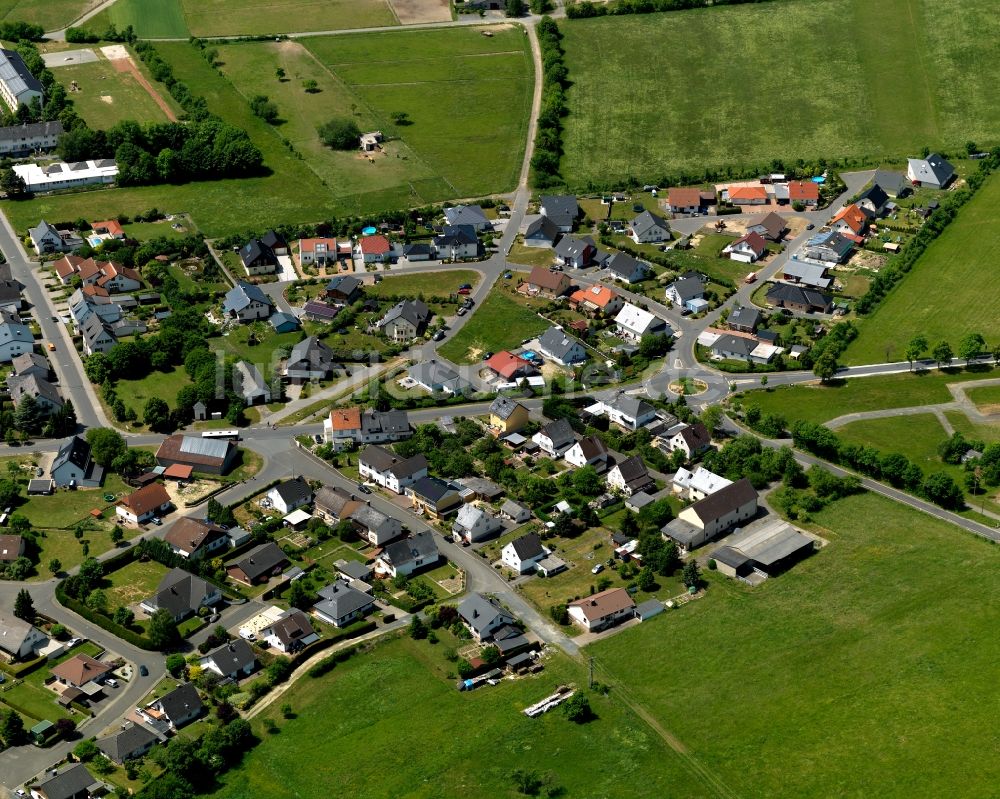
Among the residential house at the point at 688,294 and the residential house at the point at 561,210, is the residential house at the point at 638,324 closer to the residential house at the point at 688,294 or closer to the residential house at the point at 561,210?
the residential house at the point at 688,294

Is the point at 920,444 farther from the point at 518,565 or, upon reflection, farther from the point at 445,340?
the point at 445,340

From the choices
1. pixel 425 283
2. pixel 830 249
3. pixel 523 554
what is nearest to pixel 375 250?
pixel 425 283

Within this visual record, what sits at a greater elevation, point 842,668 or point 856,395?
point 856,395

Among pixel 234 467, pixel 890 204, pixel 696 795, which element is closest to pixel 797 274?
pixel 890 204

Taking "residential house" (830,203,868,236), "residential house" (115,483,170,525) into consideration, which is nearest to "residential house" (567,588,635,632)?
"residential house" (115,483,170,525)

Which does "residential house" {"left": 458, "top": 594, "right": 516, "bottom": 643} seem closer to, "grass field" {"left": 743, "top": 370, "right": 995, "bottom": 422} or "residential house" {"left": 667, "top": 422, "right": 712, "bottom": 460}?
"residential house" {"left": 667, "top": 422, "right": 712, "bottom": 460}

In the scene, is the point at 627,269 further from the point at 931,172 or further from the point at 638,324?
the point at 931,172
